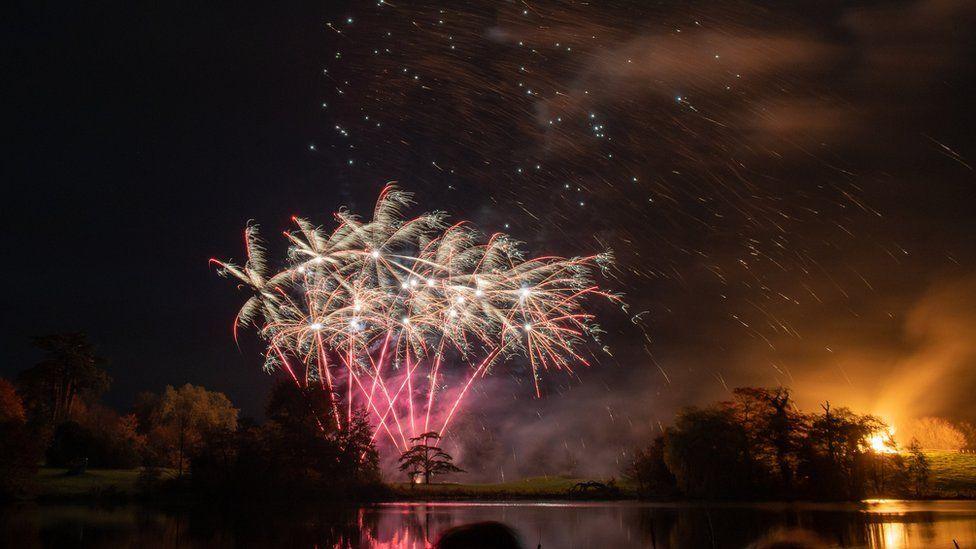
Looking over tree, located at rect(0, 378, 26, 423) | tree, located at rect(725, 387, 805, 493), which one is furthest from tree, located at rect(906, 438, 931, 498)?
tree, located at rect(0, 378, 26, 423)

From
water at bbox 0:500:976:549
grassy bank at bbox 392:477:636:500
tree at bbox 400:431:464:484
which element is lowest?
grassy bank at bbox 392:477:636:500

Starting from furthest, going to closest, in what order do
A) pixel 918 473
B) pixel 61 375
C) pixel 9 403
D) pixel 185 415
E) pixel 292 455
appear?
pixel 185 415 → pixel 61 375 → pixel 9 403 → pixel 918 473 → pixel 292 455

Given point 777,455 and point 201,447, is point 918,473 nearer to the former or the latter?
point 777,455

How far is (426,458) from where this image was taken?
67.6 m

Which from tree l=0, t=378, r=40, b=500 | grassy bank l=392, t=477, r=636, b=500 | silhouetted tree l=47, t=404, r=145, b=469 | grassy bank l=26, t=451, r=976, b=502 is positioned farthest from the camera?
silhouetted tree l=47, t=404, r=145, b=469

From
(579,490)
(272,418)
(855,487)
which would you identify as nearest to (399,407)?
(272,418)

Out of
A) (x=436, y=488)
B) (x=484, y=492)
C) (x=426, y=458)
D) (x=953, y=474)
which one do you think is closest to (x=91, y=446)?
(x=426, y=458)

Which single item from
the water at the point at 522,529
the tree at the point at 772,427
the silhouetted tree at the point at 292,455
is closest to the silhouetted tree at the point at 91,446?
the silhouetted tree at the point at 292,455

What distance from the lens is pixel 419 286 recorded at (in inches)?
1790

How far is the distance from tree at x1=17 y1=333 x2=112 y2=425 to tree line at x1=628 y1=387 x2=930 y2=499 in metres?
71.7

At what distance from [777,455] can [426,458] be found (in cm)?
3392

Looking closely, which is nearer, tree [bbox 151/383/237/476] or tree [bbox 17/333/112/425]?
tree [bbox 17/333/112/425]

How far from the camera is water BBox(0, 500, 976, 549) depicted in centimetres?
2436

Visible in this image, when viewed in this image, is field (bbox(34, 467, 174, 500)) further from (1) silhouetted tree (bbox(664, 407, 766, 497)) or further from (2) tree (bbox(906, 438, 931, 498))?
(2) tree (bbox(906, 438, 931, 498))
